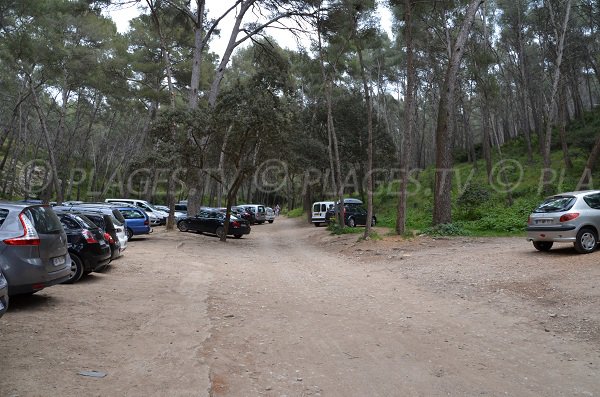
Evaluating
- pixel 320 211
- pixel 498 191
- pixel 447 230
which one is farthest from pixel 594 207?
pixel 320 211

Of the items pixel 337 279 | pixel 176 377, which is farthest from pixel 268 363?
pixel 337 279

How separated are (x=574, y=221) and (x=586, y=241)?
0.57m

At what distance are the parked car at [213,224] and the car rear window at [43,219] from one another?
1706 centimetres

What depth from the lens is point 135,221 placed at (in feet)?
64.5

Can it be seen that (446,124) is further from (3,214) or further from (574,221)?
(3,214)

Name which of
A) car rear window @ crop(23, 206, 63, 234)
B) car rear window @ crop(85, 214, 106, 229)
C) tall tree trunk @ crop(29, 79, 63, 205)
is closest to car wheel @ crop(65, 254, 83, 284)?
car rear window @ crop(23, 206, 63, 234)

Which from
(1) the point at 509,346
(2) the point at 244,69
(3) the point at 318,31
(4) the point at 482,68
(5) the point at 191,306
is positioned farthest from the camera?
(2) the point at 244,69

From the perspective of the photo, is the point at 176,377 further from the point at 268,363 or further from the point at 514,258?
the point at 514,258

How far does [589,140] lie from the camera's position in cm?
2847

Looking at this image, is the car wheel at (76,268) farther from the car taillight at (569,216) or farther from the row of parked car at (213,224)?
the row of parked car at (213,224)

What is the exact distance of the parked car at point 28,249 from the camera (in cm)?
573

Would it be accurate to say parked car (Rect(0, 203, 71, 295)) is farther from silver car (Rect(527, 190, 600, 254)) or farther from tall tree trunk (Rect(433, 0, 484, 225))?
tall tree trunk (Rect(433, 0, 484, 225))

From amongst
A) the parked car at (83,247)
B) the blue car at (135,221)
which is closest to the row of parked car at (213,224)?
the blue car at (135,221)

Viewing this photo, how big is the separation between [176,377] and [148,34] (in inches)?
1128
